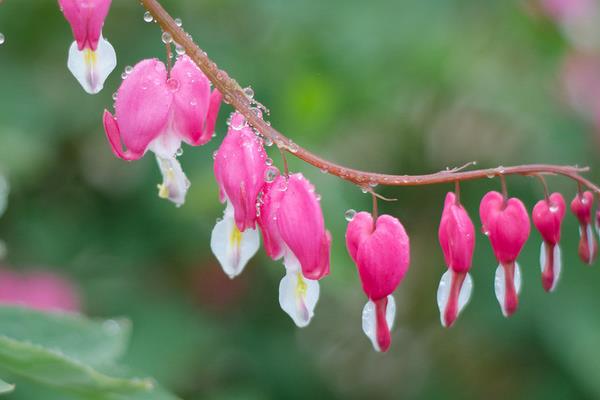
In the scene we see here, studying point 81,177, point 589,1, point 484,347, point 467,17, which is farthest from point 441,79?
point 81,177

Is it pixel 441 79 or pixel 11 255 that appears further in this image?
pixel 441 79

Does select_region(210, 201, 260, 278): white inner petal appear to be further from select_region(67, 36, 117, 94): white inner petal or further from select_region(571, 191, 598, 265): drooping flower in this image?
select_region(571, 191, 598, 265): drooping flower

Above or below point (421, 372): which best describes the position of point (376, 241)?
below

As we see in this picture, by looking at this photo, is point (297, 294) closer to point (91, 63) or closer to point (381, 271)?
point (381, 271)

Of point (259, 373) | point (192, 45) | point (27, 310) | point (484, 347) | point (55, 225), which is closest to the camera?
point (192, 45)

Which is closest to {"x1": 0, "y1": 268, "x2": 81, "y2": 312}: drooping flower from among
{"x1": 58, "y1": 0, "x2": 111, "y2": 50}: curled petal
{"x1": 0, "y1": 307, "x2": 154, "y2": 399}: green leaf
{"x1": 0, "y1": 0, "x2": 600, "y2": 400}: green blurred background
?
{"x1": 0, "y1": 0, "x2": 600, "y2": 400}: green blurred background

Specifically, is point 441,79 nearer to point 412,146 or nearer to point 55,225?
point 412,146

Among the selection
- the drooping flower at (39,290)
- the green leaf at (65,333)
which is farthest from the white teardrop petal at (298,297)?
the drooping flower at (39,290)
